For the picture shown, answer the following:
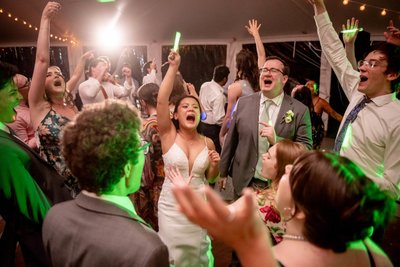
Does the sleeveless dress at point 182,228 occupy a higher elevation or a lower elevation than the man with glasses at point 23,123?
lower

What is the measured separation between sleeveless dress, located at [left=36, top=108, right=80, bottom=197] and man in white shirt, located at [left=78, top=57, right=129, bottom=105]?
4.79 feet

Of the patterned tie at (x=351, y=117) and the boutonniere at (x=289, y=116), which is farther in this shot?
the boutonniere at (x=289, y=116)

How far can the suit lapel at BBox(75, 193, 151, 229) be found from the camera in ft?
3.30

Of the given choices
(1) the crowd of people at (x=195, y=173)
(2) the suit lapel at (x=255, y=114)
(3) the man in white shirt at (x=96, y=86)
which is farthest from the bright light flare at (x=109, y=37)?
(2) the suit lapel at (x=255, y=114)

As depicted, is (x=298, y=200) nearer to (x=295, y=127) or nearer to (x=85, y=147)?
(x=85, y=147)

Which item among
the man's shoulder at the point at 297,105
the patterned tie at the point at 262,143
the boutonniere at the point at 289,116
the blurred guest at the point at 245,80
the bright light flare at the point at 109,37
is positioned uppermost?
the bright light flare at the point at 109,37

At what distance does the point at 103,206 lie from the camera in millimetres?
1024

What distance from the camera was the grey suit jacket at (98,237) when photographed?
908 mm

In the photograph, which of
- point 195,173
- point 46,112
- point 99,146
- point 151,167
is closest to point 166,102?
point 195,173

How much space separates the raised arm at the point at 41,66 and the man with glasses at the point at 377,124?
6.57ft

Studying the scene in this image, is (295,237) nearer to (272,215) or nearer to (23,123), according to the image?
(272,215)

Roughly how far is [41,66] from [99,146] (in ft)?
4.27

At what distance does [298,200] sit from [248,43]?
20.7 ft

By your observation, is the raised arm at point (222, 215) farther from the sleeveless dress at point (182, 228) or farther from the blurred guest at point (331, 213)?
the sleeveless dress at point (182, 228)
